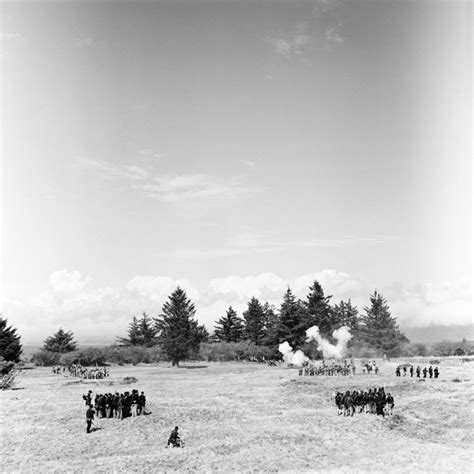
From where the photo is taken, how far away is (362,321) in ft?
337

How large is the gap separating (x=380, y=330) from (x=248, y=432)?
7386 cm

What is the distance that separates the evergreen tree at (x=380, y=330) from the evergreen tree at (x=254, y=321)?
69.7 feet

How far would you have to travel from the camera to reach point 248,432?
83.3ft

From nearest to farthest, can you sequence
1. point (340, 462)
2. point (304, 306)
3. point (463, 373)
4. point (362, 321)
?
point (340, 462)
point (463, 373)
point (304, 306)
point (362, 321)

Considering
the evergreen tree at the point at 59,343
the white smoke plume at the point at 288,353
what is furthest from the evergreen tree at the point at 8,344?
the white smoke plume at the point at 288,353

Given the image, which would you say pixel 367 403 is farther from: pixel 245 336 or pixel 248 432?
pixel 245 336

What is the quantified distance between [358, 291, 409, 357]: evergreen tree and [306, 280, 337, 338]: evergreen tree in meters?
7.43

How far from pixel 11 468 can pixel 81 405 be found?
1249 centimetres

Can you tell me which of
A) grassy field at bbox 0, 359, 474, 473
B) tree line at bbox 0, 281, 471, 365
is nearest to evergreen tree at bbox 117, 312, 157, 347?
tree line at bbox 0, 281, 471, 365

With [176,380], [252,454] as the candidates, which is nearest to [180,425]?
[252,454]

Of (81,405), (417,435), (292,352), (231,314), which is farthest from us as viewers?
(231,314)

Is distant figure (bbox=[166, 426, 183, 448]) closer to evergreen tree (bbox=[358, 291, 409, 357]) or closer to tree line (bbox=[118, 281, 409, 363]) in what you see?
tree line (bbox=[118, 281, 409, 363])

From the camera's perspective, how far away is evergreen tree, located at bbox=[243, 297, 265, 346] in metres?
104

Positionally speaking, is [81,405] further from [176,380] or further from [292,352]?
[292,352]
